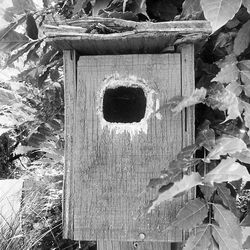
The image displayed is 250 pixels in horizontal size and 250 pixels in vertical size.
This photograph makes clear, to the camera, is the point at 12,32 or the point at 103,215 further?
the point at 12,32

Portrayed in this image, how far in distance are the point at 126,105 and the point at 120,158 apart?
591mm

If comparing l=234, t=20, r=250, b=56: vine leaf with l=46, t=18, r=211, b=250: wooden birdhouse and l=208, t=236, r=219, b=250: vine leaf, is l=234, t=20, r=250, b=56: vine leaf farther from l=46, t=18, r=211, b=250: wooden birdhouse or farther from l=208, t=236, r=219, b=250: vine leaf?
l=208, t=236, r=219, b=250: vine leaf

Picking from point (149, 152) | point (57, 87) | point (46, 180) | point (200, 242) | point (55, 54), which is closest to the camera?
point (200, 242)

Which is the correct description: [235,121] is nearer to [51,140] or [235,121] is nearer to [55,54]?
[55,54]

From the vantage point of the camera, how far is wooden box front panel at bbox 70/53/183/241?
1127mm

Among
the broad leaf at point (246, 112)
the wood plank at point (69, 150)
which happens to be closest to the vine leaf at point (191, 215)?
the broad leaf at point (246, 112)

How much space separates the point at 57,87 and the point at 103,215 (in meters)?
0.98

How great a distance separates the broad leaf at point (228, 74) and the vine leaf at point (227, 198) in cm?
27

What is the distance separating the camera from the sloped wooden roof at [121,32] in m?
1.04

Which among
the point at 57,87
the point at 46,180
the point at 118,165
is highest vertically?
the point at 57,87

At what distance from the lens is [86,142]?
1.14m

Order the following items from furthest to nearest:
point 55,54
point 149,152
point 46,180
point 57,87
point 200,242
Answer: point 46,180 → point 57,87 → point 55,54 → point 149,152 → point 200,242

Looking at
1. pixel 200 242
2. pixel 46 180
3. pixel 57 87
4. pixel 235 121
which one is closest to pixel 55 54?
pixel 57 87

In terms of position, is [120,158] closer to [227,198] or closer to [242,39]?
[227,198]
